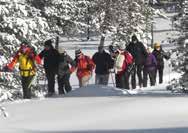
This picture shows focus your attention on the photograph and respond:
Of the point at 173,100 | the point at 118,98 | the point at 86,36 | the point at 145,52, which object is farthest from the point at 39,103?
the point at 86,36

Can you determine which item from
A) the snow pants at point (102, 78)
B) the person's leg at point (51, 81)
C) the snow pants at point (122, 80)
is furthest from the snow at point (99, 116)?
the snow pants at point (102, 78)

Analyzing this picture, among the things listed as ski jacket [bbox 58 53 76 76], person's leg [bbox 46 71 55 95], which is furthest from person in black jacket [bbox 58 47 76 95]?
person's leg [bbox 46 71 55 95]

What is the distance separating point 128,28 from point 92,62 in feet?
77.0

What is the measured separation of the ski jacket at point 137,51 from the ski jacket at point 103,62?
6.05 feet

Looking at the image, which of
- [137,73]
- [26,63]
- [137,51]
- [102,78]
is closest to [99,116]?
[26,63]

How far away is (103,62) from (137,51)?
7.12 ft

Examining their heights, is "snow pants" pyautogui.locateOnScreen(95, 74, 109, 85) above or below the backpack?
below

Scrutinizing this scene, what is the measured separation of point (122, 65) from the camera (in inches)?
790

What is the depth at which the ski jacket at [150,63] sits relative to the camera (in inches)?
909

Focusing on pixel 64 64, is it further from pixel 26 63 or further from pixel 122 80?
pixel 26 63

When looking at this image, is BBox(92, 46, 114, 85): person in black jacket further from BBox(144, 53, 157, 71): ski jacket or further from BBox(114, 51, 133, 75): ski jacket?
BBox(144, 53, 157, 71): ski jacket

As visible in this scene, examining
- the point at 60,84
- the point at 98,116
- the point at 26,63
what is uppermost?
the point at 26,63

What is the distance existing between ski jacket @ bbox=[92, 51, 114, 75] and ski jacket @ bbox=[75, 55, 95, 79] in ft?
1.40

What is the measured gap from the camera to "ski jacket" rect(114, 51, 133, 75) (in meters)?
20.0
